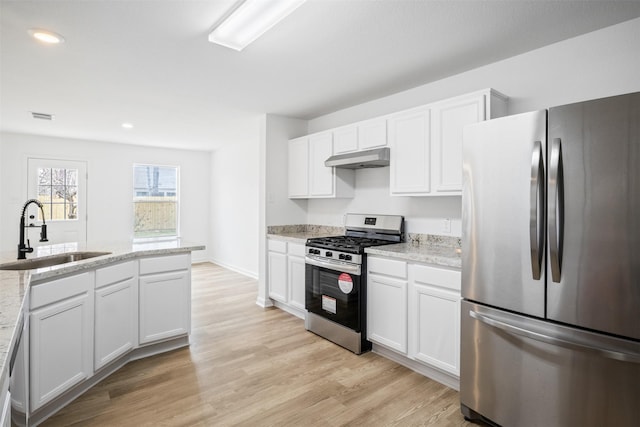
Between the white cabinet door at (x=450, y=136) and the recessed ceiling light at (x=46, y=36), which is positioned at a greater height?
the recessed ceiling light at (x=46, y=36)

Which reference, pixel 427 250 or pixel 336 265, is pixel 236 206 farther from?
pixel 427 250

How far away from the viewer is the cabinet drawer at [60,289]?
6.28 feet

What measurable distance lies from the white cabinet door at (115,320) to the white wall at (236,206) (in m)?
2.93

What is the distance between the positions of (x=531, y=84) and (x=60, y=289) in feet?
11.5

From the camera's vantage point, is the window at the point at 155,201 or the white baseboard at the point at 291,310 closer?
the white baseboard at the point at 291,310

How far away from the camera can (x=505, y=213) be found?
1893mm

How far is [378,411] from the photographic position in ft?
7.22

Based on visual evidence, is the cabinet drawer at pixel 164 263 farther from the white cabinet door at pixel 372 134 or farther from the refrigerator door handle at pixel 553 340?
the refrigerator door handle at pixel 553 340

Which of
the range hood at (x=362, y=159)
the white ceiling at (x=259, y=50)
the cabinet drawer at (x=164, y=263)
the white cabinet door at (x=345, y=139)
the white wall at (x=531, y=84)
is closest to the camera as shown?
the white ceiling at (x=259, y=50)

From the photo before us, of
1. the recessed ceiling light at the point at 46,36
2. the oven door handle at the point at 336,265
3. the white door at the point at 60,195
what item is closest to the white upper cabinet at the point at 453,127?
the oven door handle at the point at 336,265

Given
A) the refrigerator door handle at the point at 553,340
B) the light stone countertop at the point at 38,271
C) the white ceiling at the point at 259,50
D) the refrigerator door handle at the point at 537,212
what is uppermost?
the white ceiling at the point at 259,50

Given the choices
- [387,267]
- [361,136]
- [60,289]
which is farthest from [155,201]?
[387,267]

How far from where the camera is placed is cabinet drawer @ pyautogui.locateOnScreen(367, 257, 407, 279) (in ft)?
8.90

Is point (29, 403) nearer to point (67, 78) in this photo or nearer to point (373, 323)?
point (373, 323)
